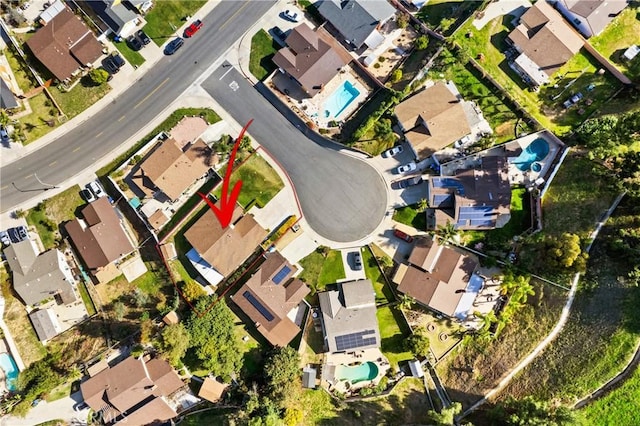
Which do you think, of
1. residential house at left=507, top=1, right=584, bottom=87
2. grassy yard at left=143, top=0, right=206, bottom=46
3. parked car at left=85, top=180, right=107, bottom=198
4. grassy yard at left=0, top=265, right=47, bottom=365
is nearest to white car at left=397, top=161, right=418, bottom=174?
residential house at left=507, top=1, right=584, bottom=87

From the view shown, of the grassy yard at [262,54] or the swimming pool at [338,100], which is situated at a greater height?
the grassy yard at [262,54]

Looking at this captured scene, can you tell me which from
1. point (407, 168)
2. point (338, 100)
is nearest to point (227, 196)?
point (338, 100)

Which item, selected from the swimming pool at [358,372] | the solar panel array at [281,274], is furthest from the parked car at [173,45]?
the swimming pool at [358,372]

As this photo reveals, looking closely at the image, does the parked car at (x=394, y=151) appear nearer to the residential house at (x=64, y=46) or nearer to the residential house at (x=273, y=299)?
the residential house at (x=273, y=299)

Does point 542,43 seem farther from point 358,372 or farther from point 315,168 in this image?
point 358,372

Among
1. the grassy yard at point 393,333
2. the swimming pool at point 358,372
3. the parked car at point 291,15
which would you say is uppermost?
the parked car at point 291,15

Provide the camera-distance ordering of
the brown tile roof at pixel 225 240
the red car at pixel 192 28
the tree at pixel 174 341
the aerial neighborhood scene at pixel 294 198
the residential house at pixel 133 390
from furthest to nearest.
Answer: the red car at pixel 192 28 < the brown tile roof at pixel 225 240 < the residential house at pixel 133 390 < the aerial neighborhood scene at pixel 294 198 < the tree at pixel 174 341

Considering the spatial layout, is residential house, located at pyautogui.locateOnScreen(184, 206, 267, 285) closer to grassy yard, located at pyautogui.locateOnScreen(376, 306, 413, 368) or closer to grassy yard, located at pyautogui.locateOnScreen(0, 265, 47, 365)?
grassy yard, located at pyautogui.locateOnScreen(376, 306, 413, 368)
